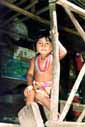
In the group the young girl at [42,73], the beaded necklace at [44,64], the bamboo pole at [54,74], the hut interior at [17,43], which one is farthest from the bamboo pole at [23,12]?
the bamboo pole at [54,74]

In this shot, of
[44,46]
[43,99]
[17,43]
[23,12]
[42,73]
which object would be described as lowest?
[43,99]

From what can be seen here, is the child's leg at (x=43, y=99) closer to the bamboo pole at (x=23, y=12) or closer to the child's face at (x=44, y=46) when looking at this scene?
the child's face at (x=44, y=46)

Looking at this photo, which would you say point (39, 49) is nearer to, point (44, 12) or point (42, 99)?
point (42, 99)

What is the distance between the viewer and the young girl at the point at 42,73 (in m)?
4.10

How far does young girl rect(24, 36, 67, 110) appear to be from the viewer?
4.10 m

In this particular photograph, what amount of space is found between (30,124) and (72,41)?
3438 mm

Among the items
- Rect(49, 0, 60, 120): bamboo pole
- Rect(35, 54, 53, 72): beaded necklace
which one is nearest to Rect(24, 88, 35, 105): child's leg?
Rect(49, 0, 60, 120): bamboo pole

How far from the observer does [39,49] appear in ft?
14.8

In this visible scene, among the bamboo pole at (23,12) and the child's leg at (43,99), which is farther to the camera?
the bamboo pole at (23,12)

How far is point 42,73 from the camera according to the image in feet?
14.4

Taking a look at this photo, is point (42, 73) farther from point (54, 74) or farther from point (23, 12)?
point (23, 12)

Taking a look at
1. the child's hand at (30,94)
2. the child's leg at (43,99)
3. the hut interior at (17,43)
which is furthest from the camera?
the hut interior at (17,43)

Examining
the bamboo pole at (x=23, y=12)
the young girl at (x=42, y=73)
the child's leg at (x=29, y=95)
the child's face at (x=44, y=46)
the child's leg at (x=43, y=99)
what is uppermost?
the bamboo pole at (x=23, y=12)

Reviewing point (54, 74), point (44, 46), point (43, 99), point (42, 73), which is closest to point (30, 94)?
point (43, 99)
